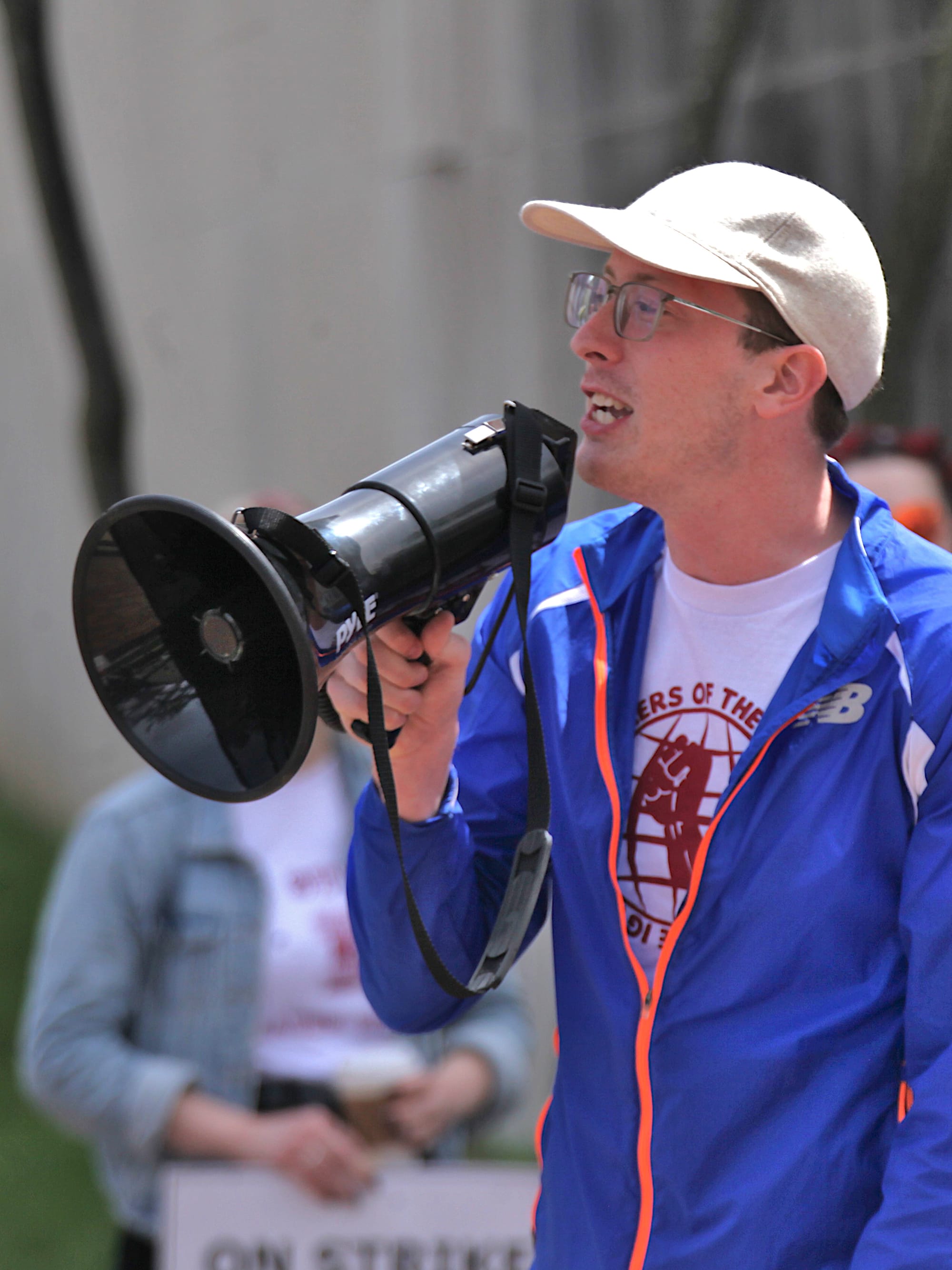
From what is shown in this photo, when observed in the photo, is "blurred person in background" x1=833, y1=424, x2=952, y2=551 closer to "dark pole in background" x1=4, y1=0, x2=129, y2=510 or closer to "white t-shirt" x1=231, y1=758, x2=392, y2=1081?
"white t-shirt" x1=231, y1=758, x2=392, y2=1081

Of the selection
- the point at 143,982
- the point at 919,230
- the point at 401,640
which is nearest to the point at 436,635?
the point at 401,640

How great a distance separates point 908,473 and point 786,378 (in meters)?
1.36

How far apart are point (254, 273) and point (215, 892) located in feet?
10.3

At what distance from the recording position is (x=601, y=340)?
6.32 feet

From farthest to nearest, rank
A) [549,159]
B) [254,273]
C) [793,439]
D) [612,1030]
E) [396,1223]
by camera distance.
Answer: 1. [254,273]
2. [549,159]
3. [396,1223]
4. [793,439]
5. [612,1030]

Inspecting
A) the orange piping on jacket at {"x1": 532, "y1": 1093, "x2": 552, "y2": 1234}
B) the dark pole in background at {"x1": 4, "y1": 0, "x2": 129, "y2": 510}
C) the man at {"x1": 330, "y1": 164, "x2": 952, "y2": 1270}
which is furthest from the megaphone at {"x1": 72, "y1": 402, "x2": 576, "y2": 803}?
the dark pole in background at {"x1": 4, "y1": 0, "x2": 129, "y2": 510}

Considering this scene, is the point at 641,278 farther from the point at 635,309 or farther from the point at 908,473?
the point at 908,473

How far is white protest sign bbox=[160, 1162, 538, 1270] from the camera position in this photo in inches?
110

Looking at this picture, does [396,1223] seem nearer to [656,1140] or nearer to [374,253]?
[656,1140]

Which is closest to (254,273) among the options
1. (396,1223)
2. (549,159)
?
(549,159)

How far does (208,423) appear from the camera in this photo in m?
5.71

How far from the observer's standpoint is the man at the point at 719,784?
166cm

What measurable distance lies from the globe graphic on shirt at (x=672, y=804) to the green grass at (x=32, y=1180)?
3.46m

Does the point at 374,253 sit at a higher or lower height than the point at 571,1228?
higher
